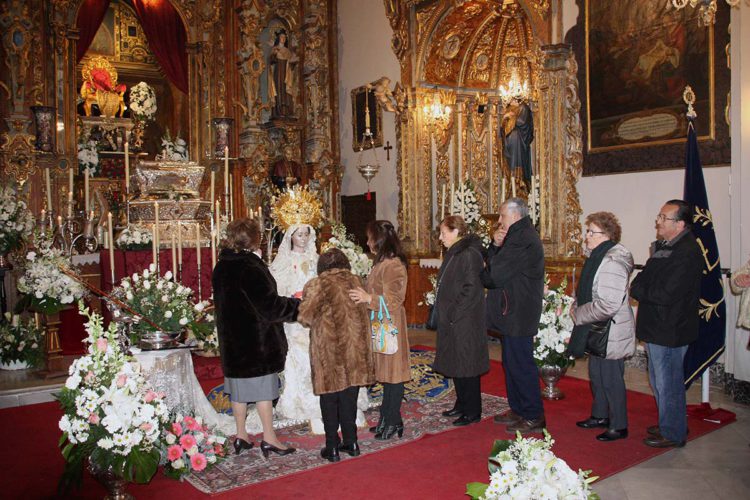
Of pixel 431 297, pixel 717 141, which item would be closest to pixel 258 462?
pixel 431 297

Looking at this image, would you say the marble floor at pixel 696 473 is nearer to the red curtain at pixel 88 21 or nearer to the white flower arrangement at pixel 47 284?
the white flower arrangement at pixel 47 284

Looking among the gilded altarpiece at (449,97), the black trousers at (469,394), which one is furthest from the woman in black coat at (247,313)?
the gilded altarpiece at (449,97)

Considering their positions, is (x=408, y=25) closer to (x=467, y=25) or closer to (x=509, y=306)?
(x=467, y=25)

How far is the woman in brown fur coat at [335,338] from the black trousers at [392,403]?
0.49 m

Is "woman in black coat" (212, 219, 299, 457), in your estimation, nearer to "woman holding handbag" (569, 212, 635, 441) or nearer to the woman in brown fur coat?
the woman in brown fur coat

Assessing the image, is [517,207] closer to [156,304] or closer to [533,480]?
[156,304]

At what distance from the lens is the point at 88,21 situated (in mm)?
11648

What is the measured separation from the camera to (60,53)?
11000mm

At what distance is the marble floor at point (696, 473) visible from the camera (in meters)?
4.18

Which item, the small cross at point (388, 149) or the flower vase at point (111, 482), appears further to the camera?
the small cross at point (388, 149)

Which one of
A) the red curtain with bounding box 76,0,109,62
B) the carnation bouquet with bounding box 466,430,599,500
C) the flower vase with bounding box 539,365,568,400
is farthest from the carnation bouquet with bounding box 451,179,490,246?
the carnation bouquet with bounding box 466,430,599,500

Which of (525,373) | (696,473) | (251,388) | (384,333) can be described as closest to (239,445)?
(251,388)

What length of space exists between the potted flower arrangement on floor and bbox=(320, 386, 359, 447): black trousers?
2244mm

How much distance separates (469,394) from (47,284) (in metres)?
4.26
